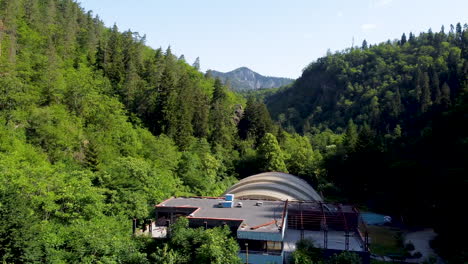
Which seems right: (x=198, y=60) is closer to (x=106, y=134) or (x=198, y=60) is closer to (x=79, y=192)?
(x=106, y=134)

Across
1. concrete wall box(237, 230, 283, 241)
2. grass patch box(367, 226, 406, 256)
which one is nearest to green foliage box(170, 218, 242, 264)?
concrete wall box(237, 230, 283, 241)

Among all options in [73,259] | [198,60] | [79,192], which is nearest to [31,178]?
[79,192]

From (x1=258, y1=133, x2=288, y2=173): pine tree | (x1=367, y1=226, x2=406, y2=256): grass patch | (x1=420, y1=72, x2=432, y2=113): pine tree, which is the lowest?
(x1=367, y1=226, x2=406, y2=256): grass patch

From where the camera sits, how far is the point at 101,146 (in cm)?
2814

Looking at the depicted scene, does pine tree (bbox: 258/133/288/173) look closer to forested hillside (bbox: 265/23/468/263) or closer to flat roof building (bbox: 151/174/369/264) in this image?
forested hillside (bbox: 265/23/468/263)

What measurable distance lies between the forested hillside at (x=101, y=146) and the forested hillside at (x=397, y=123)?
7674 mm

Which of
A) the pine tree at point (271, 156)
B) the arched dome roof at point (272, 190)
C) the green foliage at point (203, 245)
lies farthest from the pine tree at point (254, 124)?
the green foliage at point (203, 245)

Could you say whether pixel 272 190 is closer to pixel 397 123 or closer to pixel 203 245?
pixel 203 245

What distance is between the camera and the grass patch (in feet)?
76.1

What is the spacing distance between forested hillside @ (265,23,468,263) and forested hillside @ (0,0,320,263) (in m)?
7.67

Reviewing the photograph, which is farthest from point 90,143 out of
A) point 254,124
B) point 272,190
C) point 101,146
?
point 254,124

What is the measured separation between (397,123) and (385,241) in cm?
5330

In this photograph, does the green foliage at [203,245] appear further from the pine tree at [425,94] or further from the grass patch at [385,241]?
the pine tree at [425,94]

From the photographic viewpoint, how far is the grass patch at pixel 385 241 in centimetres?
2319
